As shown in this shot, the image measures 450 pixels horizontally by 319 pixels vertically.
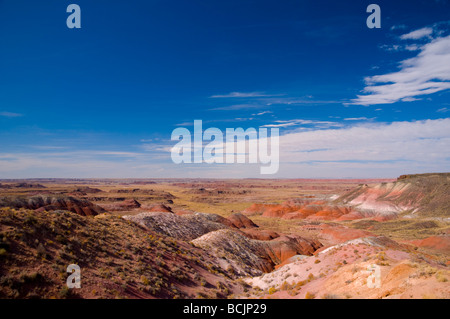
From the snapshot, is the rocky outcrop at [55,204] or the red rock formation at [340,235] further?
the rocky outcrop at [55,204]

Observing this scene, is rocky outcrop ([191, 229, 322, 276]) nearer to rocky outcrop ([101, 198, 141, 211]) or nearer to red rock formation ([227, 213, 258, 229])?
red rock formation ([227, 213, 258, 229])

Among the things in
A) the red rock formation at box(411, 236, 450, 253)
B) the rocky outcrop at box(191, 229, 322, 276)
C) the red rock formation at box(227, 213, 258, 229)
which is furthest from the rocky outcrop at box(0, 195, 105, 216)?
the red rock formation at box(411, 236, 450, 253)
